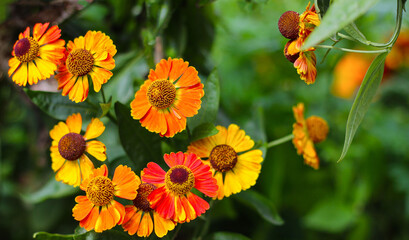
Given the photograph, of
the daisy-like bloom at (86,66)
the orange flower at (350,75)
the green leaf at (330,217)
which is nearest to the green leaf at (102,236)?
the daisy-like bloom at (86,66)

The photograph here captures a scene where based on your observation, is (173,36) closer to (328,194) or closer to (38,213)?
(38,213)

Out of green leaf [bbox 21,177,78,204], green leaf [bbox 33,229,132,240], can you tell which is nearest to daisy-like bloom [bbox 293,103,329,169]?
green leaf [bbox 33,229,132,240]

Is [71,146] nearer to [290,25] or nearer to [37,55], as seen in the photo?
[37,55]

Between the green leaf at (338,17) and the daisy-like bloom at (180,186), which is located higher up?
the green leaf at (338,17)

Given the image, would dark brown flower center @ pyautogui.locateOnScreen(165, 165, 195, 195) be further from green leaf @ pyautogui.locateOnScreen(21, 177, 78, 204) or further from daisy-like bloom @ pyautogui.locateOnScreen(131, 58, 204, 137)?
green leaf @ pyautogui.locateOnScreen(21, 177, 78, 204)

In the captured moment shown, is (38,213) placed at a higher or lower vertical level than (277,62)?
lower

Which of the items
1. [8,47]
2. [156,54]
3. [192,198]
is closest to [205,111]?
[192,198]

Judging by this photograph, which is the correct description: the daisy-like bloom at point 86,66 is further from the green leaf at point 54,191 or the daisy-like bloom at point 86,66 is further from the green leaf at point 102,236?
the green leaf at point 54,191
